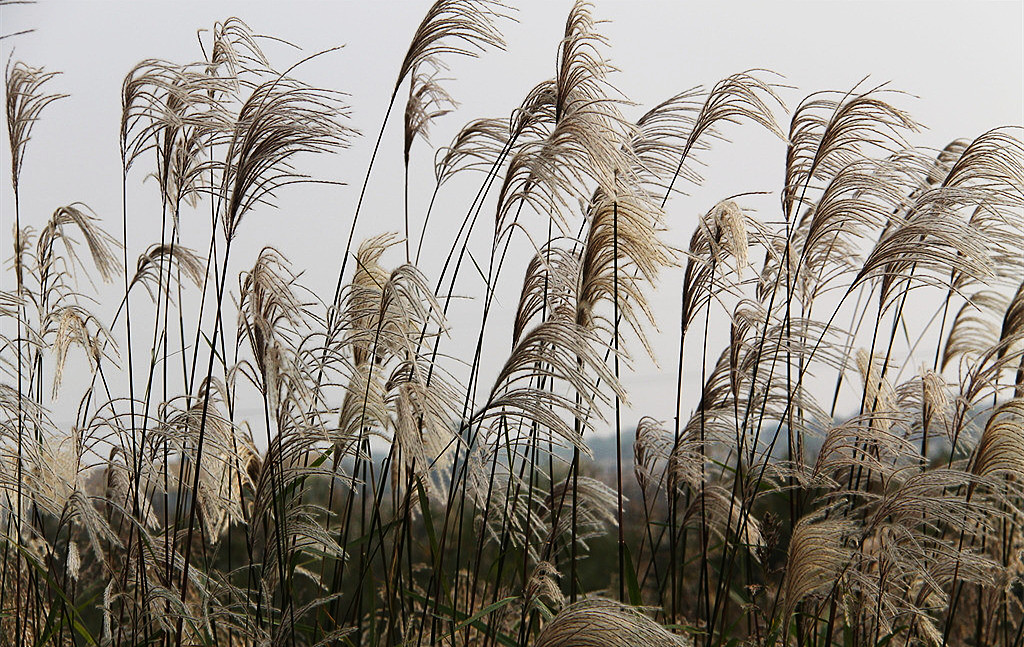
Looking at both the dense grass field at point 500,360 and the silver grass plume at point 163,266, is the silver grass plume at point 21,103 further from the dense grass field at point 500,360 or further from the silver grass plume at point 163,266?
the silver grass plume at point 163,266

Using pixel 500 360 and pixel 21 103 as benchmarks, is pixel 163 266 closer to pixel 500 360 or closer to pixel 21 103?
pixel 21 103

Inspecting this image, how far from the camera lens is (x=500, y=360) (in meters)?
2.17

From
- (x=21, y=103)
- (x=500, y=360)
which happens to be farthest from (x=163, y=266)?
(x=500, y=360)

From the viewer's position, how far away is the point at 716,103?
88.0 inches

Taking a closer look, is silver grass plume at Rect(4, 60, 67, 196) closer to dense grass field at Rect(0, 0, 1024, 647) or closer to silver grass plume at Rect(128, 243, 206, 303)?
dense grass field at Rect(0, 0, 1024, 647)

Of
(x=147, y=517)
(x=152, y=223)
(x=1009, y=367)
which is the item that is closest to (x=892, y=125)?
(x=1009, y=367)

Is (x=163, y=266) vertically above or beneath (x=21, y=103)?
beneath

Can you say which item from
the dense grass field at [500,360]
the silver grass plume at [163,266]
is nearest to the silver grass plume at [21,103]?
the dense grass field at [500,360]

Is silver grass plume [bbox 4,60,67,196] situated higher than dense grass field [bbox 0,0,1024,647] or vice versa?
silver grass plume [bbox 4,60,67,196]

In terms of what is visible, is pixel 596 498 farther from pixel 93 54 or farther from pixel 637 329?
pixel 93 54

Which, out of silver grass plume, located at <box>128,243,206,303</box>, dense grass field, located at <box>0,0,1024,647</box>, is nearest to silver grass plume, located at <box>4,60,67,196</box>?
dense grass field, located at <box>0,0,1024,647</box>

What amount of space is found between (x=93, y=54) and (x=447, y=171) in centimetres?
550

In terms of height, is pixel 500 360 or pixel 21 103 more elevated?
pixel 21 103

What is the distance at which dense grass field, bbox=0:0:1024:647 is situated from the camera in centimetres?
178
